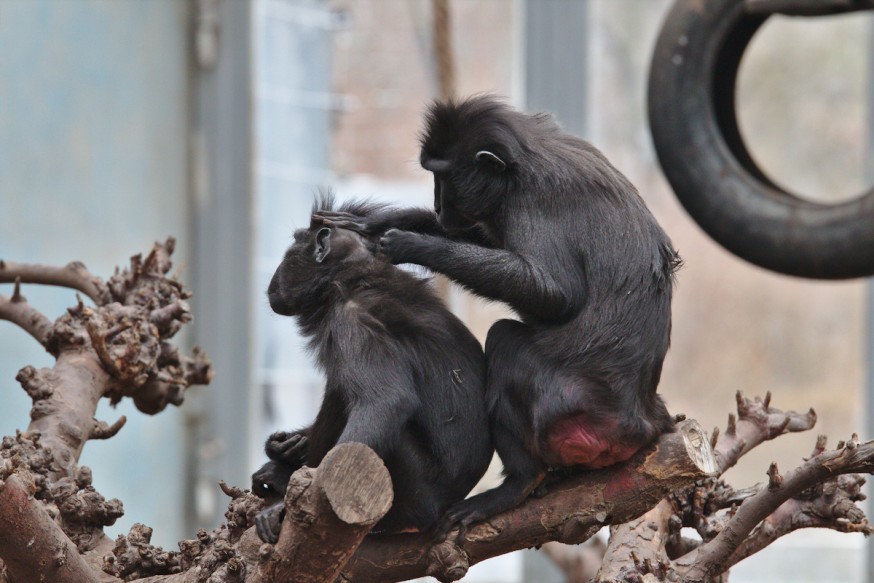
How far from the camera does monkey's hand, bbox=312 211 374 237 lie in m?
2.54

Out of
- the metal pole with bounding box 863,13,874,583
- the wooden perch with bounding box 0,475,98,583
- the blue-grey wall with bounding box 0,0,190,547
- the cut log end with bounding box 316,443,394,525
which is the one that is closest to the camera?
the cut log end with bounding box 316,443,394,525

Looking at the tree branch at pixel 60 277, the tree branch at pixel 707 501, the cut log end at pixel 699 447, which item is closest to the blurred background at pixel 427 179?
the tree branch at pixel 60 277

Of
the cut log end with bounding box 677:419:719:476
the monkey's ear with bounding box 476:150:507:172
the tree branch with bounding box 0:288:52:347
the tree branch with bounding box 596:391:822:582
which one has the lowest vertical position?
the tree branch with bounding box 596:391:822:582

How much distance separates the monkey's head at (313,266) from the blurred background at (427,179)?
330 cm

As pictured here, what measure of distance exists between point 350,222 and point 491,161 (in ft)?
1.21

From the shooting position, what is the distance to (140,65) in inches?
213

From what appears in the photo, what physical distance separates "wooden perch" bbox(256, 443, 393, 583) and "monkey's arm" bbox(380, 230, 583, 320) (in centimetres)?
55

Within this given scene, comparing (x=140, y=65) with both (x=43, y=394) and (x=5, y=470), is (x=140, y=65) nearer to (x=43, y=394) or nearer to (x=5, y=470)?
(x=43, y=394)

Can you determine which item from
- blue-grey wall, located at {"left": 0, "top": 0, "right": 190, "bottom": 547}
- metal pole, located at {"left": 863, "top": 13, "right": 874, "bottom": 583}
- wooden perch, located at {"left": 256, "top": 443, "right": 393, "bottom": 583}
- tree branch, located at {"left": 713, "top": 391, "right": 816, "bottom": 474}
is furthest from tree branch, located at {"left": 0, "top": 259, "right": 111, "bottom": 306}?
metal pole, located at {"left": 863, "top": 13, "right": 874, "bottom": 583}

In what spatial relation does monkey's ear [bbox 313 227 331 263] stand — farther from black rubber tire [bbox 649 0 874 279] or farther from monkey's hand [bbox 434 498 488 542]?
black rubber tire [bbox 649 0 874 279]

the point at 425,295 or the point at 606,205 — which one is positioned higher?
the point at 606,205

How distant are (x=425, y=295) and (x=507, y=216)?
258mm

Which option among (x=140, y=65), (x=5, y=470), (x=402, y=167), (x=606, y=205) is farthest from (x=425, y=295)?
(x=402, y=167)

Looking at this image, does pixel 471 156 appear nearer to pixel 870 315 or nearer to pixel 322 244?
pixel 322 244
